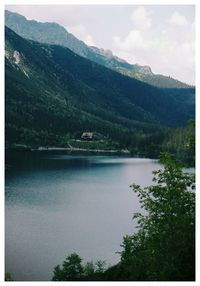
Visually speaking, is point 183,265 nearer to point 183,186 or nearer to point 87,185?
point 183,186

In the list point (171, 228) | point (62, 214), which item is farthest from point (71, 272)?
point (62, 214)

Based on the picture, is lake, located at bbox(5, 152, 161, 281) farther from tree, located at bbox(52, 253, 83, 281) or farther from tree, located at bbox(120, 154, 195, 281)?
tree, located at bbox(120, 154, 195, 281)

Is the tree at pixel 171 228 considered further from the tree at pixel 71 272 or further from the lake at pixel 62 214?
the lake at pixel 62 214

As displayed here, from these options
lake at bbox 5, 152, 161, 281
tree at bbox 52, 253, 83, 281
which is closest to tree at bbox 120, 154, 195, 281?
tree at bbox 52, 253, 83, 281

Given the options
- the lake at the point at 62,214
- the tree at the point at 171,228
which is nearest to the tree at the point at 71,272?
the lake at the point at 62,214

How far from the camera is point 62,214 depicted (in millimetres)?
89750

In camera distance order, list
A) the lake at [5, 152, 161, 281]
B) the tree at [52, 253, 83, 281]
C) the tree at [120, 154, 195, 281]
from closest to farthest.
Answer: the tree at [120, 154, 195, 281], the tree at [52, 253, 83, 281], the lake at [5, 152, 161, 281]

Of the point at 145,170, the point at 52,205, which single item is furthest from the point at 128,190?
the point at 145,170

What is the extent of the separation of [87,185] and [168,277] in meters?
110

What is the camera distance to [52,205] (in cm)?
9725

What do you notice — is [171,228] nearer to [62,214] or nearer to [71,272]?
[71,272]

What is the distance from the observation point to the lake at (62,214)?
59.5m

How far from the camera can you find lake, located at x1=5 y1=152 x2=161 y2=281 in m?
59.5

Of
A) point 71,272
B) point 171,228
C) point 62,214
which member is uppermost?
point 171,228
